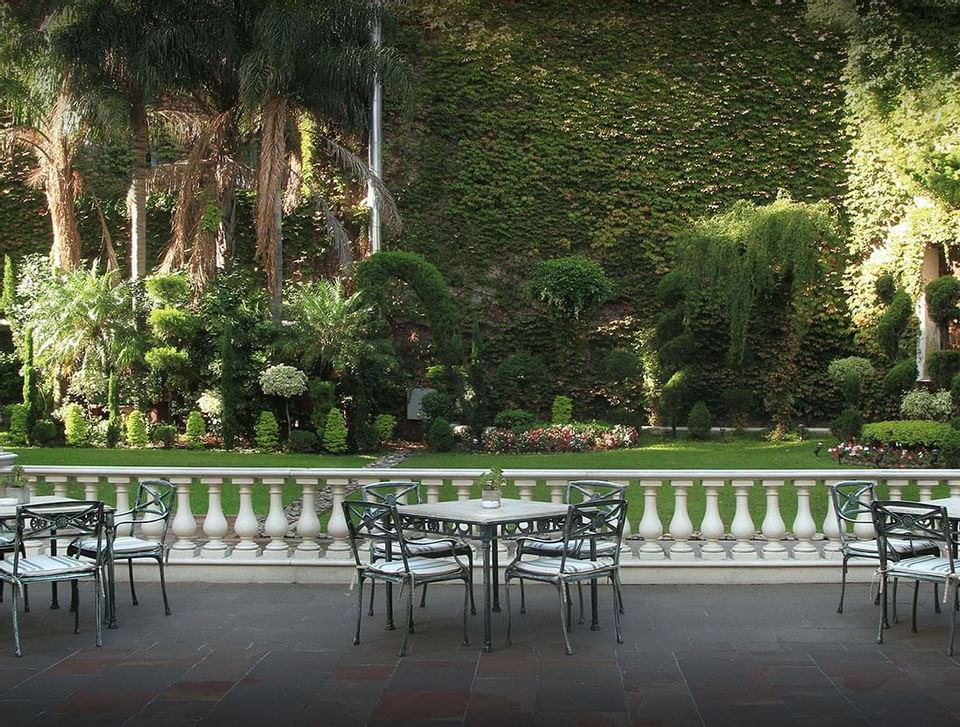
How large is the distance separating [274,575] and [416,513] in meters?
2.06

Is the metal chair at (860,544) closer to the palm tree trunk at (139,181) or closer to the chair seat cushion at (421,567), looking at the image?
the chair seat cushion at (421,567)

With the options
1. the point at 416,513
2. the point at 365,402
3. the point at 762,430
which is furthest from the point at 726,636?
the point at 762,430

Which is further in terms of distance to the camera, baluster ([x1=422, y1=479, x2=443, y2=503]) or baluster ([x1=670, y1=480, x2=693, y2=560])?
baluster ([x1=422, y1=479, x2=443, y2=503])

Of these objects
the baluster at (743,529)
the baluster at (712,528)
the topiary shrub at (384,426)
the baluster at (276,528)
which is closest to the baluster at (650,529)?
the baluster at (712,528)

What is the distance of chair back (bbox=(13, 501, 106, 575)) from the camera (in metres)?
6.01

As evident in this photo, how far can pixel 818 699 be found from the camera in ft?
16.0

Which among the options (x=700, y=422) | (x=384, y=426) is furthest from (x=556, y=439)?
(x=384, y=426)

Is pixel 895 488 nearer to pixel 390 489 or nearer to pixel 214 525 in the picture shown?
pixel 390 489

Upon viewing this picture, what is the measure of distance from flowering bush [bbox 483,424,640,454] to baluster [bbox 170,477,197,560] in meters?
9.38

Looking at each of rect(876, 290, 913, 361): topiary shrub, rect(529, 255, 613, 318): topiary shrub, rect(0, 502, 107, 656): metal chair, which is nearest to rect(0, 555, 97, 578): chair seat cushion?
rect(0, 502, 107, 656): metal chair

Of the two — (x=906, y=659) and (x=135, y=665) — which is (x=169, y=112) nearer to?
(x=135, y=665)

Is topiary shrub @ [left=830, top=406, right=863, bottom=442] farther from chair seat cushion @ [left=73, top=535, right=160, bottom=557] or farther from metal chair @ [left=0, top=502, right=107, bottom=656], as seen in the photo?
metal chair @ [left=0, top=502, right=107, bottom=656]

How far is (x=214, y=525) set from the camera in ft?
26.0

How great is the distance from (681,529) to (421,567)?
2489 mm
